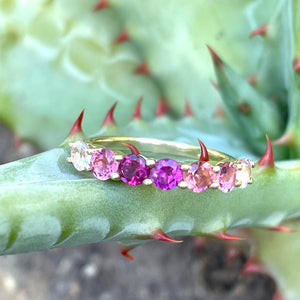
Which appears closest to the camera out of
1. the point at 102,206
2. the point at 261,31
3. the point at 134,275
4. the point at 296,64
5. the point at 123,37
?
the point at 102,206

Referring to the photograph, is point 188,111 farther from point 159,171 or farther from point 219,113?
point 159,171

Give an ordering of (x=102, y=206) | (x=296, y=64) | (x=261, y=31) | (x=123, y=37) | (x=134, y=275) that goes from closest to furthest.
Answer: (x=102, y=206)
(x=296, y=64)
(x=261, y=31)
(x=123, y=37)
(x=134, y=275)

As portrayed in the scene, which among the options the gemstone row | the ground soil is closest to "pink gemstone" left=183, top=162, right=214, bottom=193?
the gemstone row

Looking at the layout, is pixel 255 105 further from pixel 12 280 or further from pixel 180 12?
pixel 12 280

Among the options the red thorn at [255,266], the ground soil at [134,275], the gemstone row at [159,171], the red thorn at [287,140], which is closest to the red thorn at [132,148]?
the gemstone row at [159,171]

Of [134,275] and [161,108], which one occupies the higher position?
[161,108]

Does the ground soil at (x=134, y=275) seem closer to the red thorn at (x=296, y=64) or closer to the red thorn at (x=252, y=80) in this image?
the red thorn at (x=252, y=80)

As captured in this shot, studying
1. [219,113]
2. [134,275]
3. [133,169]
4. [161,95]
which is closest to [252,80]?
[219,113]
